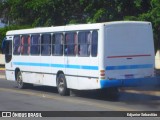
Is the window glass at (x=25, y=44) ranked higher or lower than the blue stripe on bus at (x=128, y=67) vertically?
higher

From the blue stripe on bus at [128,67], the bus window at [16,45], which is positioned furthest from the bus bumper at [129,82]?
the bus window at [16,45]

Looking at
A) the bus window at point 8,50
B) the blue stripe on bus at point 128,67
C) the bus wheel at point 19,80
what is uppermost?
the bus window at point 8,50

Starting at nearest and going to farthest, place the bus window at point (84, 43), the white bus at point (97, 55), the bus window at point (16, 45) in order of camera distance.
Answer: the white bus at point (97, 55), the bus window at point (84, 43), the bus window at point (16, 45)

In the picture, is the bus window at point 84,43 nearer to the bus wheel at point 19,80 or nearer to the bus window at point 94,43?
the bus window at point 94,43

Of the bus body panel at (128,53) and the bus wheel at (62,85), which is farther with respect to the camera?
the bus wheel at (62,85)

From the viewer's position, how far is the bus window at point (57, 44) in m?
22.2

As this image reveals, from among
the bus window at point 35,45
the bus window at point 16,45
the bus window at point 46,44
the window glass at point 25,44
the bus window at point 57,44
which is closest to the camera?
the bus window at point 57,44

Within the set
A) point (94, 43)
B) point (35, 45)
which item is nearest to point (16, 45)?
point (35, 45)

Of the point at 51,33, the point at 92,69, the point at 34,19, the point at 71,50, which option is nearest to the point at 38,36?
the point at 51,33

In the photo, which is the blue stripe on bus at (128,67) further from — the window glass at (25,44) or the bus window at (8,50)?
the bus window at (8,50)

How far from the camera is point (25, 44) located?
82.6 feet

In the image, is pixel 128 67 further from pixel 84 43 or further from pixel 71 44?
pixel 71 44

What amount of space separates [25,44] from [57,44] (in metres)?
3.15

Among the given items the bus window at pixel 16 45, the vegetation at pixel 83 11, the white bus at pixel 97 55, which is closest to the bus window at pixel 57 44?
the white bus at pixel 97 55
